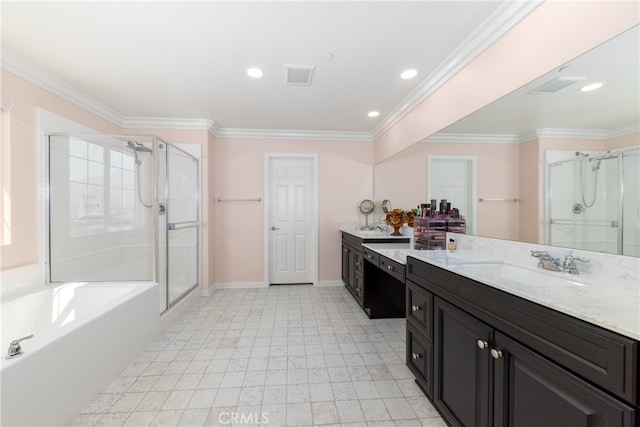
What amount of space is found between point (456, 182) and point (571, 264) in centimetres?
105

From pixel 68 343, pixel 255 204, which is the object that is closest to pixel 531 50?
pixel 68 343

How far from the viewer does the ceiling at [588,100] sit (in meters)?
1.07

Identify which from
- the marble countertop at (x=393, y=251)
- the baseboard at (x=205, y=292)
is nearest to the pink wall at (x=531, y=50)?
the marble countertop at (x=393, y=251)

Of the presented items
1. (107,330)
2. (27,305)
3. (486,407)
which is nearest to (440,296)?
(486,407)

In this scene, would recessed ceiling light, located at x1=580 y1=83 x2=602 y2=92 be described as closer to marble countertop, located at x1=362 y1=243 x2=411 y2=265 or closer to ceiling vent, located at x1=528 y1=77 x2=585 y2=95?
ceiling vent, located at x1=528 y1=77 x2=585 y2=95

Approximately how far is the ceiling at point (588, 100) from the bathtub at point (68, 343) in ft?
9.34

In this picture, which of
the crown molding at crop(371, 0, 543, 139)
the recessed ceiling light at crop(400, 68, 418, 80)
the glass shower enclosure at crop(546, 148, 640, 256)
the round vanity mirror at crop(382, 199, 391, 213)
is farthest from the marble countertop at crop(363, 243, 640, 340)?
the round vanity mirror at crop(382, 199, 391, 213)

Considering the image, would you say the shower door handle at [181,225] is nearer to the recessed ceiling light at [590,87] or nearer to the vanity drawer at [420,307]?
the vanity drawer at [420,307]

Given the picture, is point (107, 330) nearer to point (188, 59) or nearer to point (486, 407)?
point (188, 59)

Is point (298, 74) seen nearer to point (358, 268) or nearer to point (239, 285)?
point (358, 268)

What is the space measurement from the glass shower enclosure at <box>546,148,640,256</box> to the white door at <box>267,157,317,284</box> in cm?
304

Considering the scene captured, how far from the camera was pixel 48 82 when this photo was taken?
7.86 ft

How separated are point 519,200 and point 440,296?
0.81 metres

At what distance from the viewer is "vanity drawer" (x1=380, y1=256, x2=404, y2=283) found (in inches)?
80.5
